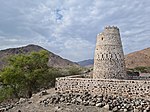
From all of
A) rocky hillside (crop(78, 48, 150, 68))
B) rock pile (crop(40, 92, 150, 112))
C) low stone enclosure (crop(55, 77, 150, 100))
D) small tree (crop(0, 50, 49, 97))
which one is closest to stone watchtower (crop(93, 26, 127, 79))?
low stone enclosure (crop(55, 77, 150, 100))

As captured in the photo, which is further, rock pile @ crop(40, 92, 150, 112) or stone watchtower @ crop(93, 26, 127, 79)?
stone watchtower @ crop(93, 26, 127, 79)

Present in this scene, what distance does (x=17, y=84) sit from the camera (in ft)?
76.7

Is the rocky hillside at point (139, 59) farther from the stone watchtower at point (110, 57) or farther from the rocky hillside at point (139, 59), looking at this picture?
the stone watchtower at point (110, 57)

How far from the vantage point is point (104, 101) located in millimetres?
14492

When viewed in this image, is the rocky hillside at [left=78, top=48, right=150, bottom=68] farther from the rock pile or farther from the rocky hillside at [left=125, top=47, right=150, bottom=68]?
the rock pile

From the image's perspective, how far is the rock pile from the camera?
13.3 meters

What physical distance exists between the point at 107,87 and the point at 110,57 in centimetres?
257

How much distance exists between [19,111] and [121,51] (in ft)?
28.0

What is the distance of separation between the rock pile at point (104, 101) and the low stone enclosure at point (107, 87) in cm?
43

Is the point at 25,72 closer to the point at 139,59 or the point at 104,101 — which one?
the point at 104,101

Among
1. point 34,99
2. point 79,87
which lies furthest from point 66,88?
point 34,99

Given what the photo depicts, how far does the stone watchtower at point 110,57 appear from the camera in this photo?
17.2 m

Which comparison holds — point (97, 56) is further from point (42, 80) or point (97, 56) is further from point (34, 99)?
point (42, 80)

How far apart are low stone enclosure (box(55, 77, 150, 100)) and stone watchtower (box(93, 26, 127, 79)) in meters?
1.32
